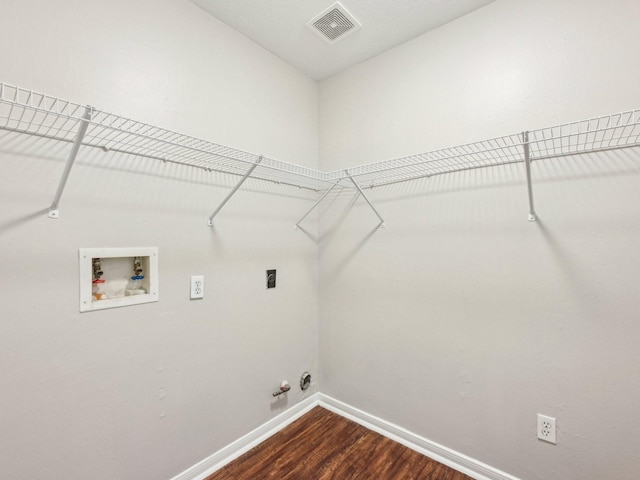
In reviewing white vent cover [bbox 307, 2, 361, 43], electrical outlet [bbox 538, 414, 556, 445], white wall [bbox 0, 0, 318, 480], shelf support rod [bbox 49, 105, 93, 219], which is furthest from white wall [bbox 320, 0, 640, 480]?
shelf support rod [bbox 49, 105, 93, 219]

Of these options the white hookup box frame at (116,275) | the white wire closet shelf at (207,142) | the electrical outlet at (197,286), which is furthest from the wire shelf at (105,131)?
the electrical outlet at (197,286)

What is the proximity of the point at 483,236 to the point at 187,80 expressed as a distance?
1.78 metres

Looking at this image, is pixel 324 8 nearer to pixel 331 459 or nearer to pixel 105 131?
pixel 105 131

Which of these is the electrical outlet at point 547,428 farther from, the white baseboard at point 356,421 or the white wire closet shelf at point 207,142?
the white wire closet shelf at point 207,142

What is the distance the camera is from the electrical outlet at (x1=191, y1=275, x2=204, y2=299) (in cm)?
159

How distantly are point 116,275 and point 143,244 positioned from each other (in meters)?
0.18

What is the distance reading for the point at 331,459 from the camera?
1721mm

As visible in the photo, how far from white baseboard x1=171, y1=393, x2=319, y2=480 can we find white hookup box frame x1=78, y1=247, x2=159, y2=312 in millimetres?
939

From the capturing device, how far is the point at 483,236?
5.30ft

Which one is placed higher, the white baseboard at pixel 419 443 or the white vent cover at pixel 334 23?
the white vent cover at pixel 334 23

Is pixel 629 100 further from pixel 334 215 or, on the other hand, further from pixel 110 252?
pixel 110 252

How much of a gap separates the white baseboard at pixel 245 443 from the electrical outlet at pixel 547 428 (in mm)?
1429

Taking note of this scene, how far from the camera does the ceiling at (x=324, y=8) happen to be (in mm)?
1617

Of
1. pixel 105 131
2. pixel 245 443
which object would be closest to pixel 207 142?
pixel 105 131
